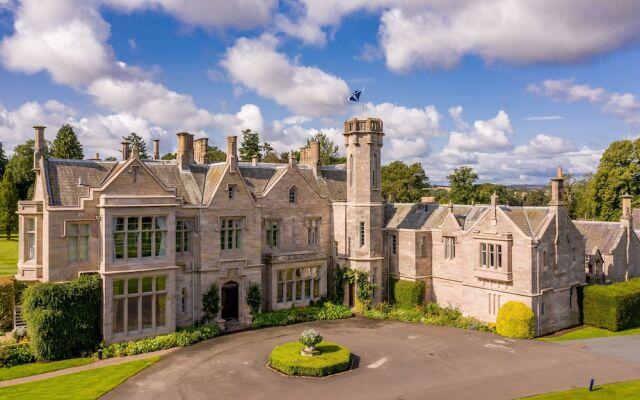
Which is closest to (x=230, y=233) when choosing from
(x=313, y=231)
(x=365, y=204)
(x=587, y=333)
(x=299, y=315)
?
(x=299, y=315)

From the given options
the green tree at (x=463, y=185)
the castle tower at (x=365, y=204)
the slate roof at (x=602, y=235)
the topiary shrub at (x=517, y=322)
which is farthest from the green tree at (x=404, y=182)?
the topiary shrub at (x=517, y=322)

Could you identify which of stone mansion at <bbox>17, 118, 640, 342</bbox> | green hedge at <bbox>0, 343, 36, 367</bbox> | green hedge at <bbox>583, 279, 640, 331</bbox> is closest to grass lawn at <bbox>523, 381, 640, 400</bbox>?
stone mansion at <bbox>17, 118, 640, 342</bbox>

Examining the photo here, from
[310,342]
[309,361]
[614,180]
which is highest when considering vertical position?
[614,180]

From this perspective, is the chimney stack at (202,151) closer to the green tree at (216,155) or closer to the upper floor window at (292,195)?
the upper floor window at (292,195)

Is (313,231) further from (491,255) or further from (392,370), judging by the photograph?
(392,370)

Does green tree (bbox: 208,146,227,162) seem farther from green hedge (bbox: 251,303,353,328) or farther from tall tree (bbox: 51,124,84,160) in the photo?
green hedge (bbox: 251,303,353,328)
